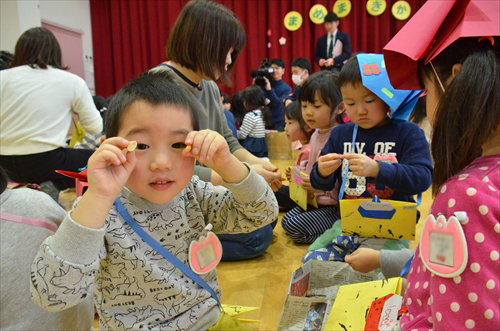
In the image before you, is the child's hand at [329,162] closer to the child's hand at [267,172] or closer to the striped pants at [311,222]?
the child's hand at [267,172]

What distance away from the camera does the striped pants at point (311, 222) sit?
198 centimetres

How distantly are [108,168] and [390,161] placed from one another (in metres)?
1.06

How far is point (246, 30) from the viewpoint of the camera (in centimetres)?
694

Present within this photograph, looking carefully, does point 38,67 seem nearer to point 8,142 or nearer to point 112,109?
point 8,142

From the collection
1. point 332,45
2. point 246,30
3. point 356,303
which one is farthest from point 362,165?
point 246,30

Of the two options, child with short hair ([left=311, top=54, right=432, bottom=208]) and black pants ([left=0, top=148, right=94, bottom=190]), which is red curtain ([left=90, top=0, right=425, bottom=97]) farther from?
child with short hair ([left=311, top=54, right=432, bottom=208])

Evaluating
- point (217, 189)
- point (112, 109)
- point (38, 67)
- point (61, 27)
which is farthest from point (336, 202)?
point (61, 27)

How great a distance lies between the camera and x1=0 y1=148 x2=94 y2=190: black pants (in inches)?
87.9

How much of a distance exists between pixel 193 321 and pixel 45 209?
17.4 inches

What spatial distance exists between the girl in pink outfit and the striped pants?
1305 mm

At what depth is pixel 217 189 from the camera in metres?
1.00

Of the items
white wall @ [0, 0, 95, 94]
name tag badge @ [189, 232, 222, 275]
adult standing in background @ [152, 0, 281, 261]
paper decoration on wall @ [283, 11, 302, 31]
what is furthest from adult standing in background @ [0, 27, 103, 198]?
paper decoration on wall @ [283, 11, 302, 31]

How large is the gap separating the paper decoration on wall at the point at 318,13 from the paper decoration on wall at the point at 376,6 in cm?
68

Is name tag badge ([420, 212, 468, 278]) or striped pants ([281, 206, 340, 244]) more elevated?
name tag badge ([420, 212, 468, 278])
